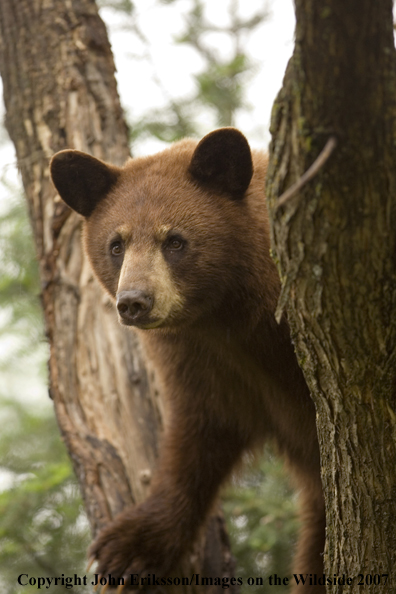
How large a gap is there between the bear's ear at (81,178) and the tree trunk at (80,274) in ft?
2.81

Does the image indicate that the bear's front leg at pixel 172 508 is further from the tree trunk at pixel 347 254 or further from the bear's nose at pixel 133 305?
the tree trunk at pixel 347 254

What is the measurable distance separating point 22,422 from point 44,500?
1544 mm

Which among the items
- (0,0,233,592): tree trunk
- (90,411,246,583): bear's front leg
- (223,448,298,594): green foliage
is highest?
(0,0,233,592): tree trunk

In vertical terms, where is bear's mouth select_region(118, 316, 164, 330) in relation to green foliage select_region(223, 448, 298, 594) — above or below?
above

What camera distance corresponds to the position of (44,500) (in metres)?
5.13

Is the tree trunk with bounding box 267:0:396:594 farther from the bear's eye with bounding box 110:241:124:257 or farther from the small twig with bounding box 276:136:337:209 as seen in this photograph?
the bear's eye with bounding box 110:241:124:257

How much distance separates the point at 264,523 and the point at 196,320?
231 centimetres

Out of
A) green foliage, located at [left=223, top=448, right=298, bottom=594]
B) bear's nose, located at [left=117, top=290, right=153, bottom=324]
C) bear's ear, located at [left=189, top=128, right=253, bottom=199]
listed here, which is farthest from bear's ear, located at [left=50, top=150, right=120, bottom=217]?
green foliage, located at [left=223, top=448, right=298, bottom=594]

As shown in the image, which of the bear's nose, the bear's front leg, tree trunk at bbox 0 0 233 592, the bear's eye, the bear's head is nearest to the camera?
the bear's nose

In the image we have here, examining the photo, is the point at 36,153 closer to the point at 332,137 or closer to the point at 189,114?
the point at 189,114

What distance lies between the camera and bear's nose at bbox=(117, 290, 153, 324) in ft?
10.5

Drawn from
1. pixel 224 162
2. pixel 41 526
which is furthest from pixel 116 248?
pixel 41 526

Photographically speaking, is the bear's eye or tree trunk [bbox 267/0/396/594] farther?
the bear's eye

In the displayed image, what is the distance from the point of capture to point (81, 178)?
3.96m
